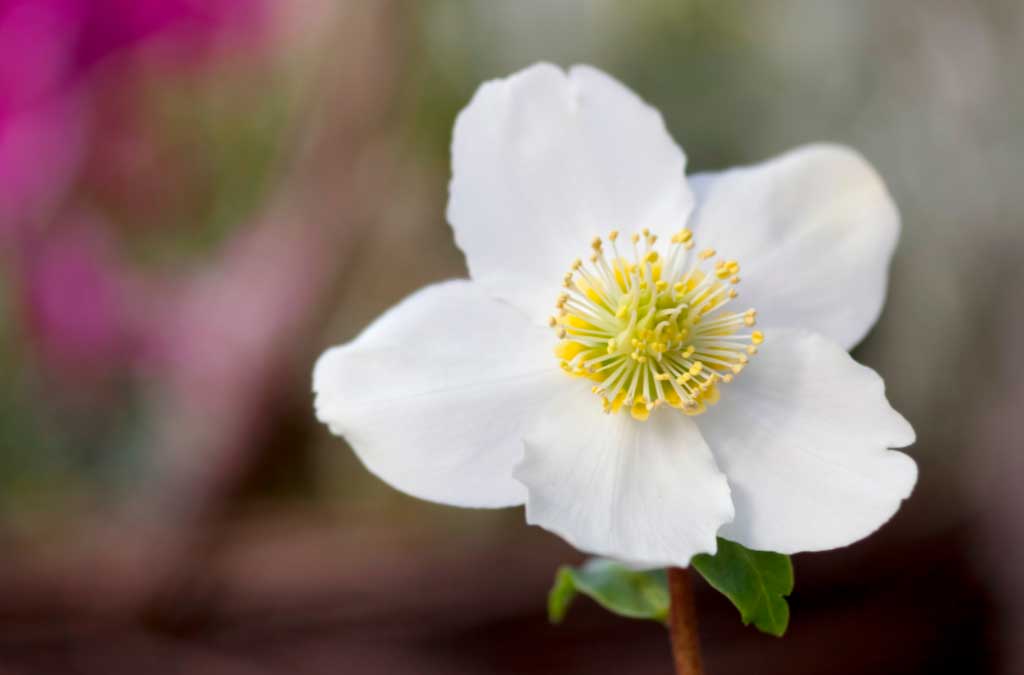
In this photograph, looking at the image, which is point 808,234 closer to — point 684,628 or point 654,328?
point 654,328

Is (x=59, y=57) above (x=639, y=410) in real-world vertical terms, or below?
above

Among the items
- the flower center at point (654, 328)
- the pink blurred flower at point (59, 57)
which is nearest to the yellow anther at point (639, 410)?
the flower center at point (654, 328)

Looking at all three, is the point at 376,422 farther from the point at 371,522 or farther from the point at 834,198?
the point at 371,522

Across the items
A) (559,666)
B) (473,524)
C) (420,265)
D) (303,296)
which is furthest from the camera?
(420,265)

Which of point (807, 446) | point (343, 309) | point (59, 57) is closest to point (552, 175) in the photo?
point (807, 446)

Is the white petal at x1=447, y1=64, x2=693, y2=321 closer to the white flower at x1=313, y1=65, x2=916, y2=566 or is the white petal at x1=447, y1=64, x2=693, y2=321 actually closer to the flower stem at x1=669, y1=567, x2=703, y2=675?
the white flower at x1=313, y1=65, x2=916, y2=566

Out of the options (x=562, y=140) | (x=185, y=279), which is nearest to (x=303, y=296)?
(x=185, y=279)
